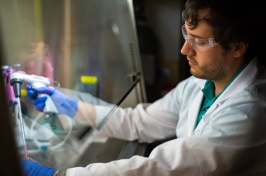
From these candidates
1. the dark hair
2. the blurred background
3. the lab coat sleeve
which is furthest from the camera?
the blurred background

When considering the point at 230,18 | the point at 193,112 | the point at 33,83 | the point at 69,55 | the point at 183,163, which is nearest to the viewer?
the point at 183,163

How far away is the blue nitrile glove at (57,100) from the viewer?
116 cm

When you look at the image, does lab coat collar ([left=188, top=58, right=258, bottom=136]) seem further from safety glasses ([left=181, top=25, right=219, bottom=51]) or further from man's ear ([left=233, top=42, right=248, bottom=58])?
safety glasses ([left=181, top=25, right=219, bottom=51])

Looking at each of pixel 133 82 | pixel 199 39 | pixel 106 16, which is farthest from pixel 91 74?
pixel 199 39

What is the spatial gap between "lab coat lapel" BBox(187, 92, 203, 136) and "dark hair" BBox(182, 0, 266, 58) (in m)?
0.30

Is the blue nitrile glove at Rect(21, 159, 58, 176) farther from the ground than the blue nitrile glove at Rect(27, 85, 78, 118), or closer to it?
closer to it

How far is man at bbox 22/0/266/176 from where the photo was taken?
0.90 metres

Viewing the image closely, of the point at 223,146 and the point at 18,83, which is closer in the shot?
the point at 223,146

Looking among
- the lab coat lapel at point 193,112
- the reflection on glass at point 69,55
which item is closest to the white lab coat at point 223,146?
the lab coat lapel at point 193,112

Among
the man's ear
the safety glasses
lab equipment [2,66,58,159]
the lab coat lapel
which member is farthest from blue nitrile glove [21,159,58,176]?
the man's ear

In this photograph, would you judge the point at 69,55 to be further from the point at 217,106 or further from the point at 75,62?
the point at 217,106

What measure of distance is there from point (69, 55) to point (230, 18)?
0.81 metres

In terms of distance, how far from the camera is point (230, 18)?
39.8 inches

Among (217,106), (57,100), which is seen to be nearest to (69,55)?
(57,100)
